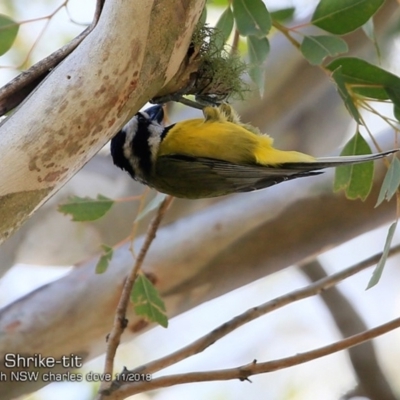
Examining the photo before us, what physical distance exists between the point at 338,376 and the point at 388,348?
29 centimetres

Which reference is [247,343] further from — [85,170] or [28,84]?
[28,84]

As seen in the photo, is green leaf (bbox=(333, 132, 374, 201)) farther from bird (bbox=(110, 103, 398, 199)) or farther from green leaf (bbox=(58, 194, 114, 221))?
green leaf (bbox=(58, 194, 114, 221))

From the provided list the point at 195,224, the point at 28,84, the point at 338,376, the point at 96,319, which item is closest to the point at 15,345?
the point at 96,319

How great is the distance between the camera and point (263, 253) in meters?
1.69

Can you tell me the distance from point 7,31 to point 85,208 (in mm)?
386

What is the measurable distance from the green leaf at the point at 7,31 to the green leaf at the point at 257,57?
45 centimetres

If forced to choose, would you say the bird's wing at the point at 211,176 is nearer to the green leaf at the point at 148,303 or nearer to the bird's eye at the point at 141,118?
the bird's eye at the point at 141,118

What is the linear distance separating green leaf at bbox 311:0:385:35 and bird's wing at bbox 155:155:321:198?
26 centimetres

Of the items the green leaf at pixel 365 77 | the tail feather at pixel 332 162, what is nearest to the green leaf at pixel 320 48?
the green leaf at pixel 365 77

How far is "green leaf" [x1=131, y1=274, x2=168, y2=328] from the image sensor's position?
50.9 inches

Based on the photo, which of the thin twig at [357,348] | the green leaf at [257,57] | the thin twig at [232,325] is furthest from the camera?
the thin twig at [357,348]

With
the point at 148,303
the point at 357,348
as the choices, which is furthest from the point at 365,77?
the point at 357,348

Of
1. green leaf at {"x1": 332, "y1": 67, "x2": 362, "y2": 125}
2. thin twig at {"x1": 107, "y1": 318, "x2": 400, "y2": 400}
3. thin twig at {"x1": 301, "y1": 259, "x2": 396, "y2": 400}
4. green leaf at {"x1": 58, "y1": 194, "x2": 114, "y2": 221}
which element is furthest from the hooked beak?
thin twig at {"x1": 301, "y1": 259, "x2": 396, "y2": 400}

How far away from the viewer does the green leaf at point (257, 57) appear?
1141 mm
